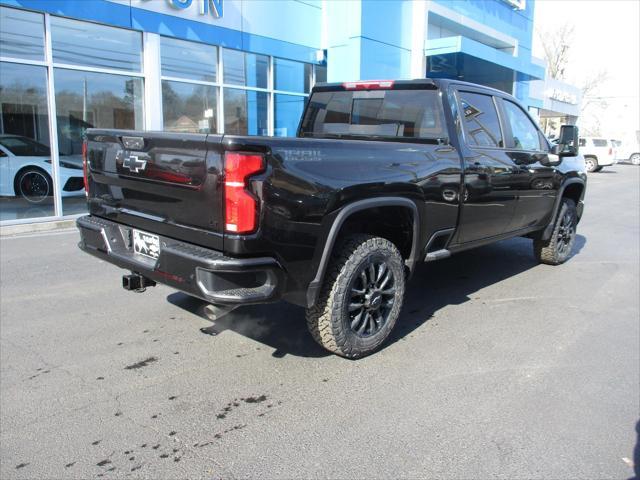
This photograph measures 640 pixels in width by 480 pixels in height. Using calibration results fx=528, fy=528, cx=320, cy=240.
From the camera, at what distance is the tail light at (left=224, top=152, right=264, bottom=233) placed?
111 inches

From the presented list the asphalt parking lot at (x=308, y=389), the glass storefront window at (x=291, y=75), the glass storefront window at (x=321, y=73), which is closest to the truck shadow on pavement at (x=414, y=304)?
the asphalt parking lot at (x=308, y=389)

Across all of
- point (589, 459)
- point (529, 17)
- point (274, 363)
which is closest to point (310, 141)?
point (274, 363)

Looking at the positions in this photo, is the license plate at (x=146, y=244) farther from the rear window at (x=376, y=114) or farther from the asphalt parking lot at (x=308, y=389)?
the rear window at (x=376, y=114)

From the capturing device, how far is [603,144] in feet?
94.7

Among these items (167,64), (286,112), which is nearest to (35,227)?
(167,64)

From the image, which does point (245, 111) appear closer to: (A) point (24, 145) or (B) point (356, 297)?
(A) point (24, 145)

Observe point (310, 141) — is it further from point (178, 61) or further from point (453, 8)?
point (453, 8)

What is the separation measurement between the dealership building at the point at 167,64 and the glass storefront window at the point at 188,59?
0.9 inches

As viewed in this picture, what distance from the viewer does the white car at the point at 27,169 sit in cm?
927

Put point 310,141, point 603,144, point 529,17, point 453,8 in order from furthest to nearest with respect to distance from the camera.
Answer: point 603,144, point 529,17, point 453,8, point 310,141

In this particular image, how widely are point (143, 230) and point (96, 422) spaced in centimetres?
124

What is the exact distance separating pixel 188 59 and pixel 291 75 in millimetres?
3247

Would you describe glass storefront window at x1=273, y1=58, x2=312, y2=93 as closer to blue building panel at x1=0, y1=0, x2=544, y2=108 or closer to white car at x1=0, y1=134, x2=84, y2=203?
blue building panel at x1=0, y1=0, x2=544, y2=108

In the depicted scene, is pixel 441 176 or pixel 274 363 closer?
pixel 274 363
